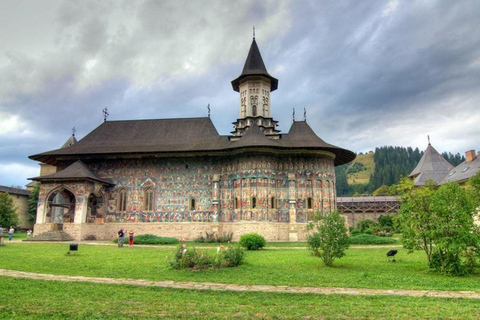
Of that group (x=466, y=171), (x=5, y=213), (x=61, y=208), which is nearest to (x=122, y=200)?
(x=61, y=208)

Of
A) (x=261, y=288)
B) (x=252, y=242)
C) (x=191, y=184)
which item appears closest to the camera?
(x=261, y=288)

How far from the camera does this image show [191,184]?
28.2 meters

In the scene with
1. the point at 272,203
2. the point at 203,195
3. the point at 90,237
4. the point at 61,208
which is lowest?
the point at 90,237

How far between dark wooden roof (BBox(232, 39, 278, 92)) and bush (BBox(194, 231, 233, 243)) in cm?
1438

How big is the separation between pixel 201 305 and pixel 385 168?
10406 cm

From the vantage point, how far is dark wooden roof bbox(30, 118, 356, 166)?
27.0 metres

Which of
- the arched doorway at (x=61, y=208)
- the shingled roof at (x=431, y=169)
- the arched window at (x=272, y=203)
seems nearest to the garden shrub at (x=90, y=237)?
the arched doorway at (x=61, y=208)

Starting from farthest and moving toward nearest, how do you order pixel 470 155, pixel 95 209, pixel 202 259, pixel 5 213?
pixel 470 155, pixel 5 213, pixel 95 209, pixel 202 259

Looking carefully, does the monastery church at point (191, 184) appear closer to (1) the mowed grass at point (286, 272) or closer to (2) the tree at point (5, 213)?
(2) the tree at point (5, 213)

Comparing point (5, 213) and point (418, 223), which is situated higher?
point (5, 213)

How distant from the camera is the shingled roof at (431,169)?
4117 centimetres

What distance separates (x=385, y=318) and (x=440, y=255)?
6129 millimetres

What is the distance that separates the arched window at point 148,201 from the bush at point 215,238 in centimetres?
480

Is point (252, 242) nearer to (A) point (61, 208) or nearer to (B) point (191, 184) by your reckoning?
(B) point (191, 184)
